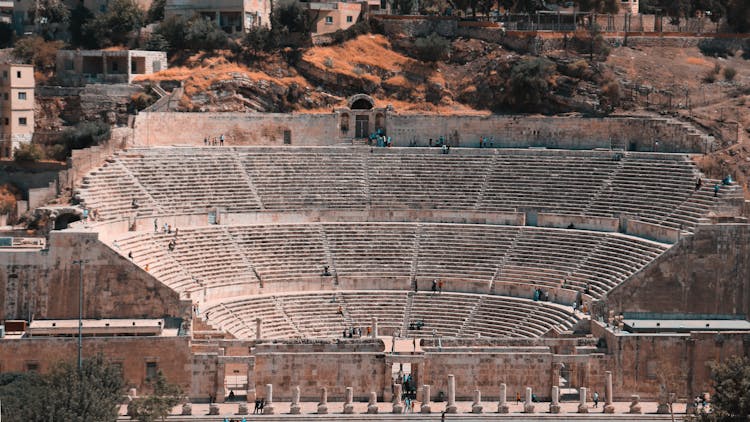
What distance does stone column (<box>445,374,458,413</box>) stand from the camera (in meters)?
45.4

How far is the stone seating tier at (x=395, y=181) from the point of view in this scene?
56.3m

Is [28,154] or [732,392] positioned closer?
[732,392]

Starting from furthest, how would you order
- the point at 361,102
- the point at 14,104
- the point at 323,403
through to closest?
the point at 361,102
the point at 14,104
the point at 323,403

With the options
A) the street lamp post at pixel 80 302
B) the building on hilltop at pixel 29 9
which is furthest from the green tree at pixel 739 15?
the street lamp post at pixel 80 302

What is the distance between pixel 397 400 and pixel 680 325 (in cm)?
1024

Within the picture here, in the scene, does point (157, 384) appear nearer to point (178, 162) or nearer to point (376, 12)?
point (178, 162)

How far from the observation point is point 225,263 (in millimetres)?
54281

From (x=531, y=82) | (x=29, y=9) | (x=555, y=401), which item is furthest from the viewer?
(x=29, y=9)

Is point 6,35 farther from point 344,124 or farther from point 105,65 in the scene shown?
point 344,124

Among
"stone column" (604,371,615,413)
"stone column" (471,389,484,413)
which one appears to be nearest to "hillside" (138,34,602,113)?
"stone column" (604,371,615,413)

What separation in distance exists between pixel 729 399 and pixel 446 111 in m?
28.6

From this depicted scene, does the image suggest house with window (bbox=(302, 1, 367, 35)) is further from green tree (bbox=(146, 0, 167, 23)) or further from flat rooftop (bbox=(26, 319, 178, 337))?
flat rooftop (bbox=(26, 319, 178, 337))

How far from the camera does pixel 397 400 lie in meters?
46.0

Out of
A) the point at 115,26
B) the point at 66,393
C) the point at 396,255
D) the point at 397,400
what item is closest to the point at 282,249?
the point at 396,255
